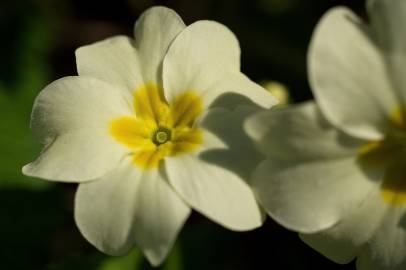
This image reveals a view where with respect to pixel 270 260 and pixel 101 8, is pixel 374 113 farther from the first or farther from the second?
pixel 101 8

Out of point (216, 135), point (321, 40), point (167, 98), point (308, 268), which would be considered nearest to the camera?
point (321, 40)

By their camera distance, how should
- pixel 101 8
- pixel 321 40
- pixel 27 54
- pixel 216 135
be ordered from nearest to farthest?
pixel 321 40 → pixel 216 135 → pixel 27 54 → pixel 101 8

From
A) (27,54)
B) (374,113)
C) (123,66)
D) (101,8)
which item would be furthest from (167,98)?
(101,8)

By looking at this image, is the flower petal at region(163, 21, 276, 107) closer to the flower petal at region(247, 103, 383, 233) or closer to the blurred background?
the flower petal at region(247, 103, 383, 233)

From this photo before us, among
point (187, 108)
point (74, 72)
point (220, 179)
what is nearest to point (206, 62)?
point (187, 108)

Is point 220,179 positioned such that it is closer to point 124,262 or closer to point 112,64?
point 112,64

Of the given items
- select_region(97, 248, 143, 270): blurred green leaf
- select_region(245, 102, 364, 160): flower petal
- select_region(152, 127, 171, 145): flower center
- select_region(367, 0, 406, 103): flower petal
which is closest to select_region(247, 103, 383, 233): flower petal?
select_region(245, 102, 364, 160): flower petal
